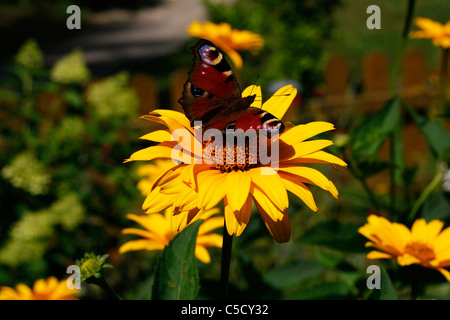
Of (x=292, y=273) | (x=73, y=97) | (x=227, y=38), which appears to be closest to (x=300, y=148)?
(x=292, y=273)

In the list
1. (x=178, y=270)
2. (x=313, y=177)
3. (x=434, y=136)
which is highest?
(x=434, y=136)

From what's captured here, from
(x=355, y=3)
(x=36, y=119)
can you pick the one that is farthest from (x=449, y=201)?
(x=355, y=3)

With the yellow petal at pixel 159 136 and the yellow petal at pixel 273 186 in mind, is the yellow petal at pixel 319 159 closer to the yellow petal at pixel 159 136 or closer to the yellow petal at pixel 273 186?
the yellow petal at pixel 273 186

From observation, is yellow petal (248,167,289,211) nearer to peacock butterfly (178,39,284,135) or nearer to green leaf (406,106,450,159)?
peacock butterfly (178,39,284,135)

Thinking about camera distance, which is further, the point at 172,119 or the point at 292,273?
the point at 292,273

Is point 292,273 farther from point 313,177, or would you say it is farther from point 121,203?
point 121,203

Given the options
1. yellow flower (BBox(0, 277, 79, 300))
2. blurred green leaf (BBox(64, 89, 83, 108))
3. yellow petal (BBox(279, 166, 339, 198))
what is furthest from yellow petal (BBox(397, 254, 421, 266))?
blurred green leaf (BBox(64, 89, 83, 108))
